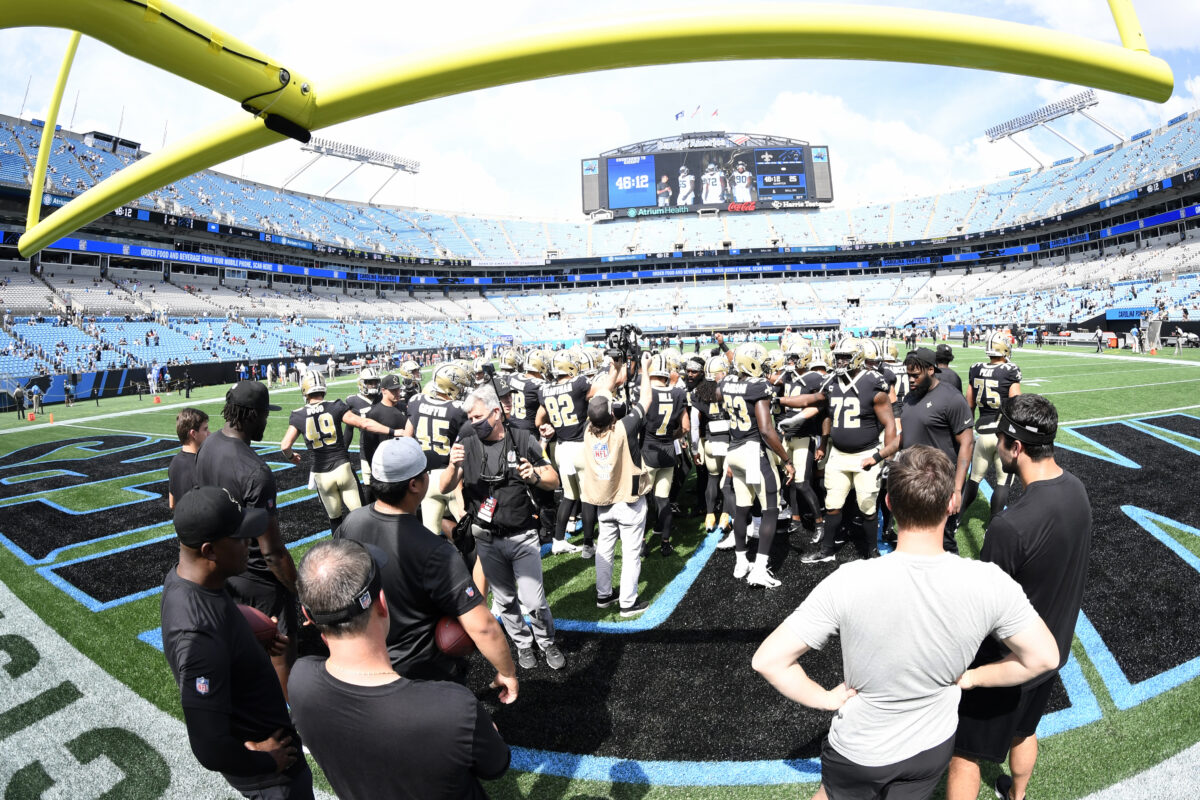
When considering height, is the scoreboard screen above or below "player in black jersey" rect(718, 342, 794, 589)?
above

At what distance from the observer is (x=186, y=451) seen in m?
4.49

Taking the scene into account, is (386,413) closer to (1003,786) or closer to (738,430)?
(738,430)

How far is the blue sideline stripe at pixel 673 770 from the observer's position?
306cm

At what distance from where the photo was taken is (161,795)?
306 centimetres

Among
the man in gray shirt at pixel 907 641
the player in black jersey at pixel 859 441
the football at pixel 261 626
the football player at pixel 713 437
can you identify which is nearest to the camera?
the man in gray shirt at pixel 907 641

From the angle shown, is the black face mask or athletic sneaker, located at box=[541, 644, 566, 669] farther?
athletic sneaker, located at box=[541, 644, 566, 669]

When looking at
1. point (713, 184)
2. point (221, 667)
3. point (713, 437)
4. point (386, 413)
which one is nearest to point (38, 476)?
point (386, 413)

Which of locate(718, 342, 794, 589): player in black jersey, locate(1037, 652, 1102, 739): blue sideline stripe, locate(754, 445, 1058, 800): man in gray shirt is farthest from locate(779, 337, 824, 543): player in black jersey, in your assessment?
locate(754, 445, 1058, 800): man in gray shirt

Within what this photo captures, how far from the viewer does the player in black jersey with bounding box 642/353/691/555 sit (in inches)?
253

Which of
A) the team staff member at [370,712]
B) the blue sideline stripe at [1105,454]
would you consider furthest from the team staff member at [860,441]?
the blue sideline stripe at [1105,454]

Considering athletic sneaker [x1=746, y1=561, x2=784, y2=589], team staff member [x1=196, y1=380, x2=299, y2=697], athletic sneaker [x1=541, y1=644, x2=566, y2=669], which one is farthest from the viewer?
athletic sneaker [x1=746, y1=561, x2=784, y2=589]

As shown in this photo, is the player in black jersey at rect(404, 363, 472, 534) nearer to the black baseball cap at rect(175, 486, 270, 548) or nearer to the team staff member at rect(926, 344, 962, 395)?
the black baseball cap at rect(175, 486, 270, 548)

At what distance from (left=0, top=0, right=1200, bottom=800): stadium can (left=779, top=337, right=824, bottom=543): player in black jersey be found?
1.49ft

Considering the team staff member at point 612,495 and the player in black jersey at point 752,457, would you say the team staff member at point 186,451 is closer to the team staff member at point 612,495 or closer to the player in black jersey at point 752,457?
the team staff member at point 612,495
